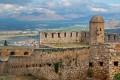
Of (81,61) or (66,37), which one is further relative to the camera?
(66,37)

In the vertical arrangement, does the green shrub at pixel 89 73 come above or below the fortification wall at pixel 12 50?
below

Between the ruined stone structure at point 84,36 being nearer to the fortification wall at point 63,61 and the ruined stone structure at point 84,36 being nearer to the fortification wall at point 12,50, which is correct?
the fortification wall at point 63,61

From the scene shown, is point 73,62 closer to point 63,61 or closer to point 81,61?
point 81,61

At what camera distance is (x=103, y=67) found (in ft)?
88.9

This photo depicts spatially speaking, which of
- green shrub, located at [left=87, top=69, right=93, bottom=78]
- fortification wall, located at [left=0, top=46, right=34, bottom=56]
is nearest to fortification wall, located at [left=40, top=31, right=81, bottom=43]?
green shrub, located at [left=87, top=69, right=93, bottom=78]

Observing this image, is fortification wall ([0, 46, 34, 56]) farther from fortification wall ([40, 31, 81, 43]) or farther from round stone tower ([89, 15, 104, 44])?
round stone tower ([89, 15, 104, 44])

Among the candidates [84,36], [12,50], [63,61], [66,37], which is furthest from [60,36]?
[12,50]

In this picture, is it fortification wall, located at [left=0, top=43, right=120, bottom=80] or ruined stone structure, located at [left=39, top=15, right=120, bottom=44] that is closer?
fortification wall, located at [left=0, top=43, right=120, bottom=80]

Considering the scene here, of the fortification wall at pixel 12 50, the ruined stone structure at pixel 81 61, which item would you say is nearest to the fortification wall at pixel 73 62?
the ruined stone structure at pixel 81 61

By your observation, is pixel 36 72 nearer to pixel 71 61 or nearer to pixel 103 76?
pixel 71 61

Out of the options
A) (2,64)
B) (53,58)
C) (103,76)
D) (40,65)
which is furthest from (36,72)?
(2,64)

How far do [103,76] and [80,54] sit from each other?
12.1ft

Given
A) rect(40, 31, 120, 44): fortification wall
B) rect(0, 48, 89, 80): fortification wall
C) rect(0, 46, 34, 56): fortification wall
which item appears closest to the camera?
rect(0, 48, 89, 80): fortification wall

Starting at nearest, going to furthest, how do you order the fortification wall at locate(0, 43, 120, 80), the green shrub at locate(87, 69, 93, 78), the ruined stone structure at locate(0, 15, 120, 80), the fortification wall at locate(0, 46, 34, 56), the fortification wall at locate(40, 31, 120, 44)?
the ruined stone structure at locate(0, 15, 120, 80), the fortification wall at locate(0, 43, 120, 80), the green shrub at locate(87, 69, 93, 78), the fortification wall at locate(40, 31, 120, 44), the fortification wall at locate(0, 46, 34, 56)
